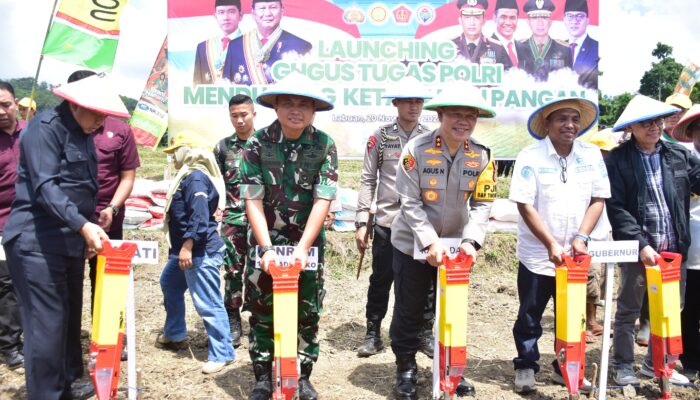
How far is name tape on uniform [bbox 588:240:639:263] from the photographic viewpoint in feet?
10.0

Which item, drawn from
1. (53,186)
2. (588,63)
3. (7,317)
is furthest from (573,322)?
(588,63)

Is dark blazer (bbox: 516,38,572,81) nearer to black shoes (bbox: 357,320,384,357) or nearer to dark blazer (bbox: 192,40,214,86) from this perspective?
dark blazer (bbox: 192,40,214,86)

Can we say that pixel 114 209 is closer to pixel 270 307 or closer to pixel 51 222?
pixel 51 222

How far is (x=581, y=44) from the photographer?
8211 mm

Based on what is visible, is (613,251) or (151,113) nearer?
(613,251)

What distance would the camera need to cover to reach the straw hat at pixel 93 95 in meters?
2.76

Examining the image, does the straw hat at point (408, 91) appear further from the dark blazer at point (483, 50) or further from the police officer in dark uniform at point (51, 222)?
the dark blazer at point (483, 50)

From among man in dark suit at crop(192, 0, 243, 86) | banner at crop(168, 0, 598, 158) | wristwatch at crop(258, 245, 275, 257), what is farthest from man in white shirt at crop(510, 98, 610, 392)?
man in dark suit at crop(192, 0, 243, 86)

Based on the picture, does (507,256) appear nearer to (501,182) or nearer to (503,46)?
(501,182)

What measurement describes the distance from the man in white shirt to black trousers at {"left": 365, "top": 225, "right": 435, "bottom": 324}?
844mm

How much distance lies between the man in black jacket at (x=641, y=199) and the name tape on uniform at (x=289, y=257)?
1999mm

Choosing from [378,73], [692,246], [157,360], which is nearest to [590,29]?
[378,73]

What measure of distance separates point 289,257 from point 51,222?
128 centimetres

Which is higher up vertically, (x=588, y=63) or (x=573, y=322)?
(x=588, y=63)
